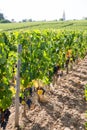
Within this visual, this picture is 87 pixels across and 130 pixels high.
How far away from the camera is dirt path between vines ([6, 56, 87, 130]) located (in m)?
7.45

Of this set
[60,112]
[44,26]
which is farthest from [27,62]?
[44,26]

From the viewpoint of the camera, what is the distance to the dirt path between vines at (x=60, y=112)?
7445mm

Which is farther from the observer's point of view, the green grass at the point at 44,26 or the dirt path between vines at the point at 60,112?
the green grass at the point at 44,26

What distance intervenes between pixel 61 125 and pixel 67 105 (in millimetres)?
1529

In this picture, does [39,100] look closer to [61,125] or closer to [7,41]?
[61,125]

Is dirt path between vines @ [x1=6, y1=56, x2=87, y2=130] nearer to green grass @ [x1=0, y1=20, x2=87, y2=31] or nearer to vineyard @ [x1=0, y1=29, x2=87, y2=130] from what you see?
vineyard @ [x1=0, y1=29, x2=87, y2=130]

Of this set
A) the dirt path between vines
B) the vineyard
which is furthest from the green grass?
the dirt path between vines

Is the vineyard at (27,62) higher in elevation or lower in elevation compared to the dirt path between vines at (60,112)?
higher

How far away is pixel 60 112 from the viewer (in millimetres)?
Result: 8383

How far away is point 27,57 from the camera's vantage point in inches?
317

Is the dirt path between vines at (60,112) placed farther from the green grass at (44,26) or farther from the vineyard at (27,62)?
the green grass at (44,26)

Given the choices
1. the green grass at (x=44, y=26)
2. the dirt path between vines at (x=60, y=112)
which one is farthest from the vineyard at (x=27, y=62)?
the green grass at (x=44, y=26)

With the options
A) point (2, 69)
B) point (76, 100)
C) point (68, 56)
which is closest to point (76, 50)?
point (68, 56)

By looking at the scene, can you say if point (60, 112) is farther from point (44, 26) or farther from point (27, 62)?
point (44, 26)
